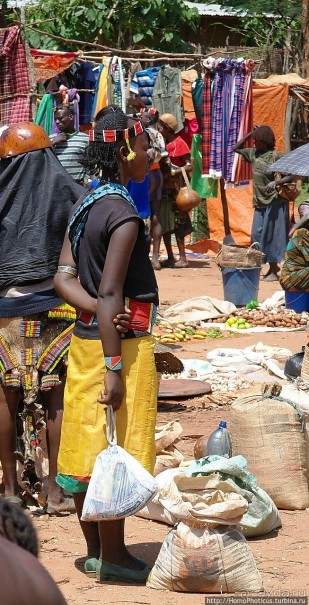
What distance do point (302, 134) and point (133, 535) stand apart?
1410 centimetres

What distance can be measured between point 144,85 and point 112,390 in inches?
402

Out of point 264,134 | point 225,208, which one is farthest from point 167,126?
point 225,208

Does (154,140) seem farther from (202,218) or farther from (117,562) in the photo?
(117,562)

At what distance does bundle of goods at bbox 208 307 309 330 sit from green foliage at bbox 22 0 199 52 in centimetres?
970

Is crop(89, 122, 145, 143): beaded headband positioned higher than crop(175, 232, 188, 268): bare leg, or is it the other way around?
crop(89, 122, 145, 143): beaded headband

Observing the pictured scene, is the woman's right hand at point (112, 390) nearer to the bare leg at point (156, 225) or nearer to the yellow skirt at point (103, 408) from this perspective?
the yellow skirt at point (103, 408)

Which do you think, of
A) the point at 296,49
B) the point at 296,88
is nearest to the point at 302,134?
the point at 296,88

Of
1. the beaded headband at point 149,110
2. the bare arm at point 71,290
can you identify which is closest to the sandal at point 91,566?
the bare arm at point 71,290

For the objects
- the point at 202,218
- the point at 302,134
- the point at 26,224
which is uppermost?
the point at 26,224

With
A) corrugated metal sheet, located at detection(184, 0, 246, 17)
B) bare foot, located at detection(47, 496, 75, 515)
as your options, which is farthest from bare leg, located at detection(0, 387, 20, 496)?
corrugated metal sheet, located at detection(184, 0, 246, 17)

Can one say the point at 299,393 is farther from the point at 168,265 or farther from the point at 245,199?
the point at 245,199

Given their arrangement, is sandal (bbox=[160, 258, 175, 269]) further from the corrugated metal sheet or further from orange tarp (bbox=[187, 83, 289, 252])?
the corrugated metal sheet

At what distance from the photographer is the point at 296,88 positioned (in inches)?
660

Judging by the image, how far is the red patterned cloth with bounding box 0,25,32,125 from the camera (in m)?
9.66
